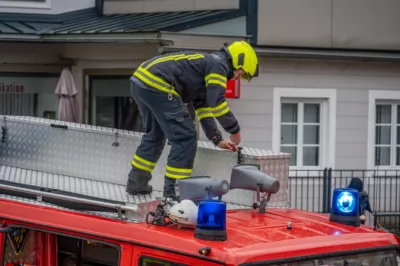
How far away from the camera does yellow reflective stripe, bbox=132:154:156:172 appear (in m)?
6.47

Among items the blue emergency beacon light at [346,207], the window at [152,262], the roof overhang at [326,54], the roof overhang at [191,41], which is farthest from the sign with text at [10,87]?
the window at [152,262]

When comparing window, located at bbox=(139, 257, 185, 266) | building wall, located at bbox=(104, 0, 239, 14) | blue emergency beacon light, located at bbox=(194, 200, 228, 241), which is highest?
building wall, located at bbox=(104, 0, 239, 14)

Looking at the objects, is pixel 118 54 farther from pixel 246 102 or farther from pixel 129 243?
pixel 129 243

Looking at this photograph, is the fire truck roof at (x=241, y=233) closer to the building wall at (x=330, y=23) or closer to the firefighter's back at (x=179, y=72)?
the firefighter's back at (x=179, y=72)

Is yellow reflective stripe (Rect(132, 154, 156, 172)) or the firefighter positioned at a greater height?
the firefighter

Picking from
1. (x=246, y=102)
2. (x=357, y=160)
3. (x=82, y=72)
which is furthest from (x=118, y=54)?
(x=357, y=160)

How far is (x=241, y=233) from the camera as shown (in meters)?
4.96

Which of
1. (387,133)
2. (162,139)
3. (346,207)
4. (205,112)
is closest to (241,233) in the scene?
(346,207)

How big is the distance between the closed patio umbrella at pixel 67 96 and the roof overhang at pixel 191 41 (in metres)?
2.64

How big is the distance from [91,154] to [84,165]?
0.11m

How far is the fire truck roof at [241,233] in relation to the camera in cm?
465

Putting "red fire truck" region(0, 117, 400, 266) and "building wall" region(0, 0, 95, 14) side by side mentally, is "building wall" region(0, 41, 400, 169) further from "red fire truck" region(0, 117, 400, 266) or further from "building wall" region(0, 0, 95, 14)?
"red fire truck" region(0, 117, 400, 266)

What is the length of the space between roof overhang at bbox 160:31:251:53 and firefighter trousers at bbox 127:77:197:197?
6938mm

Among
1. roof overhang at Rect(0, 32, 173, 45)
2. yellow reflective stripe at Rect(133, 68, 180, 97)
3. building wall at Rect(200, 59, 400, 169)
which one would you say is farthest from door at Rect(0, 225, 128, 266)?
building wall at Rect(200, 59, 400, 169)
